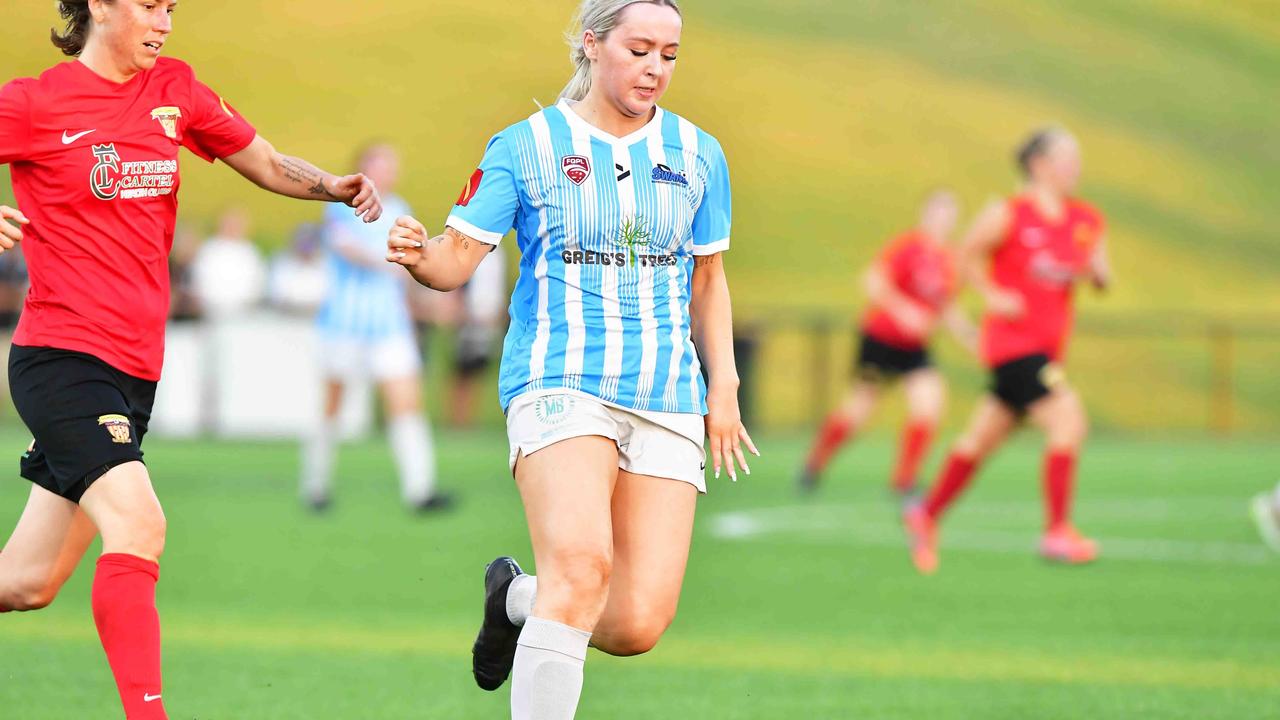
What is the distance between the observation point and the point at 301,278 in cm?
2261

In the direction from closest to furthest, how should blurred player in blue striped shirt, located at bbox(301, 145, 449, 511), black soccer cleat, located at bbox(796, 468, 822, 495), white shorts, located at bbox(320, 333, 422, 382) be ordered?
blurred player in blue striped shirt, located at bbox(301, 145, 449, 511) < white shorts, located at bbox(320, 333, 422, 382) < black soccer cleat, located at bbox(796, 468, 822, 495)

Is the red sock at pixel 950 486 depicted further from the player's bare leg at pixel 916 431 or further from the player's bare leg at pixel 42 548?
the player's bare leg at pixel 42 548

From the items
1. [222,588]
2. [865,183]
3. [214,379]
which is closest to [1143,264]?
[865,183]

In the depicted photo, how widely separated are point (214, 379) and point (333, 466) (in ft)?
15.2

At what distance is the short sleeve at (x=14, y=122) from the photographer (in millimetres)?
5277

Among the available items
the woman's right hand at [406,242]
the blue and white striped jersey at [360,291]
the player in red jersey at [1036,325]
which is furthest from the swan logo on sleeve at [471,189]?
the blue and white striped jersey at [360,291]

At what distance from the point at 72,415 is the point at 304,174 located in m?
1.09

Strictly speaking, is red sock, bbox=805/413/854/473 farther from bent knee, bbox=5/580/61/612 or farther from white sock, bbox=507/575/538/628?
bent knee, bbox=5/580/61/612

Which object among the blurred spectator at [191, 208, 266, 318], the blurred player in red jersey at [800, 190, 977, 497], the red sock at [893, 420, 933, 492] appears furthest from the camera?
the blurred spectator at [191, 208, 266, 318]

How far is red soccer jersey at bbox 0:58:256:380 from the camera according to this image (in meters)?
5.33

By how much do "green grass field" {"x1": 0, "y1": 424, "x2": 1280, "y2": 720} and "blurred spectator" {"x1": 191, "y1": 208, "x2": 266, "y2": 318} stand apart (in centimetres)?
682

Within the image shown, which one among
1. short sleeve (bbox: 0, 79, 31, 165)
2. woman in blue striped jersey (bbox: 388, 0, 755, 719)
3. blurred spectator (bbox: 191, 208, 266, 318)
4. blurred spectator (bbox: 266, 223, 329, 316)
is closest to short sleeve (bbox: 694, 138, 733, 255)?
woman in blue striped jersey (bbox: 388, 0, 755, 719)

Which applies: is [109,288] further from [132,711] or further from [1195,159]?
[1195,159]

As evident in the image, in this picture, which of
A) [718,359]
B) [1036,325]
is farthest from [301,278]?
[718,359]
